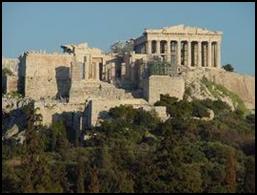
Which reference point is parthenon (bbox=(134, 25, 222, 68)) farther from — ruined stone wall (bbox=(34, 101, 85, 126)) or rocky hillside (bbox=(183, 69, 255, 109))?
ruined stone wall (bbox=(34, 101, 85, 126))

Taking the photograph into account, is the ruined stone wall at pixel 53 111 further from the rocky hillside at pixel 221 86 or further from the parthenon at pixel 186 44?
the parthenon at pixel 186 44

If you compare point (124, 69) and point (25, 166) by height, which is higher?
point (124, 69)

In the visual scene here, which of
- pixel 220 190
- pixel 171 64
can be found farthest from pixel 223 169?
A: pixel 171 64

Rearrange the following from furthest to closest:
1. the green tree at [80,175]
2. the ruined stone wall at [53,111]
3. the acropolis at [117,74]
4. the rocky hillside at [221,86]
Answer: the rocky hillside at [221,86]
the acropolis at [117,74]
the ruined stone wall at [53,111]
the green tree at [80,175]

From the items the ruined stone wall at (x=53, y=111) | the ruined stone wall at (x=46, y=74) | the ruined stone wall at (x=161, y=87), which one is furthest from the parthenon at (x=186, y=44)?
the ruined stone wall at (x=53, y=111)

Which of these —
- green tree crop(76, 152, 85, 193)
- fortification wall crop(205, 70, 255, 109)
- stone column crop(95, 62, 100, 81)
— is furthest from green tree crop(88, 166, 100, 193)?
fortification wall crop(205, 70, 255, 109)

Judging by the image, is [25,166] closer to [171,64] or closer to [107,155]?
[107,155]
